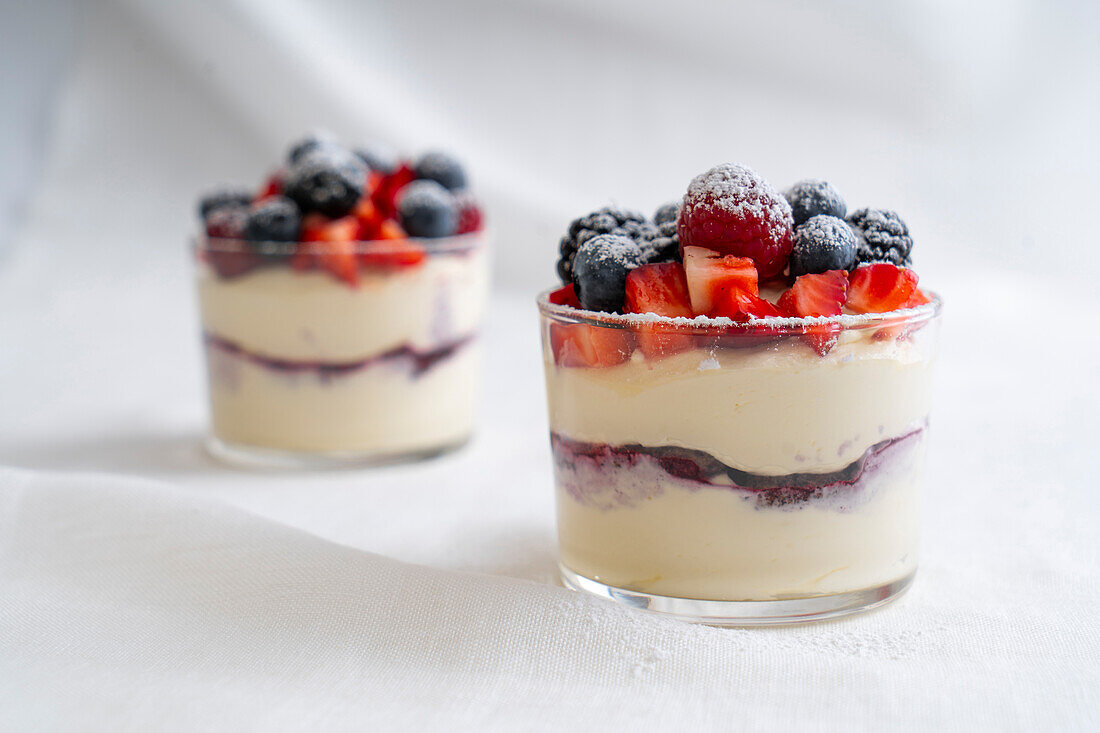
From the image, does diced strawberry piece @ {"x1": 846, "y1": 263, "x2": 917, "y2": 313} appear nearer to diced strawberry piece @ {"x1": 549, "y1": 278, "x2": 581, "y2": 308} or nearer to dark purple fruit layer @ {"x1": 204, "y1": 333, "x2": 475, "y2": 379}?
diced strawberry piece @ {"x1": 549, "y1": 278, "x2": 581, "y2": 308}

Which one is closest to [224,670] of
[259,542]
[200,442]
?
[259,542]

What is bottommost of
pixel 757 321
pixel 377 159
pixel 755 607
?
pixel 755 607

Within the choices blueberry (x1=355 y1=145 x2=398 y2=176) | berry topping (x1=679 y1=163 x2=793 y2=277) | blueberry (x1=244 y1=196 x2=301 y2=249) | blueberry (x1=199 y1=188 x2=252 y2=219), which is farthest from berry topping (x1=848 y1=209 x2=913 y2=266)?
blueberry (x1=199 y1=188 x2=252 y2=219)

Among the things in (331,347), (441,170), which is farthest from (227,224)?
(441,170)

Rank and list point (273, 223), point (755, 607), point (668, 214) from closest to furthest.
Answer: point (755, 607) → point (668, 214) → point (273, 223)

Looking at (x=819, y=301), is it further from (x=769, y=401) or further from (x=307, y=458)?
(x=307, y=458)

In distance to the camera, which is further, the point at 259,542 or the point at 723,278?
the point at 259,542

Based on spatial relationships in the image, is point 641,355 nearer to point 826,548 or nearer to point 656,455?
point 656,455
